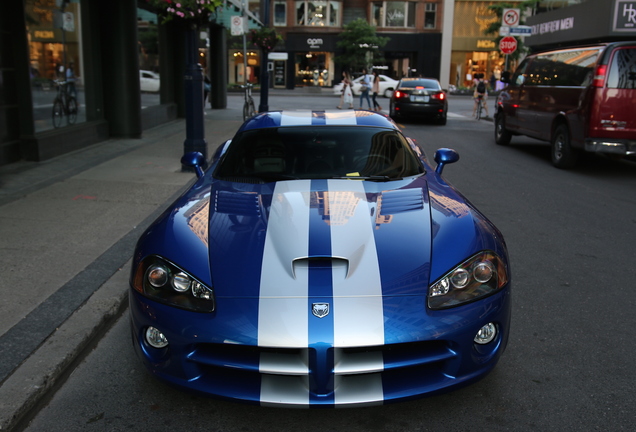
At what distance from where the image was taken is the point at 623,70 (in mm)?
10055

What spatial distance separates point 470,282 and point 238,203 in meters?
1.47

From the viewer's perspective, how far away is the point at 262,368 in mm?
2742

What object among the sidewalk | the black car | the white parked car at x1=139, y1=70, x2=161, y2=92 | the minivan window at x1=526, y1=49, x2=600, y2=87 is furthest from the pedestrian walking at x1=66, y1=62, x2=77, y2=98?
the black car

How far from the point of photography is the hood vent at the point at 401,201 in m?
3.66

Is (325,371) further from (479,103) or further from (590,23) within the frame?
(479,103)

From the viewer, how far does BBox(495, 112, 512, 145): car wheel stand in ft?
48.2

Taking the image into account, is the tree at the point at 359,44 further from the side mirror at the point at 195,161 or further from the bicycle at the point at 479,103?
the side mirror at the point at 195,161

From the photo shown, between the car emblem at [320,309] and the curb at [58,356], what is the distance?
1500mm

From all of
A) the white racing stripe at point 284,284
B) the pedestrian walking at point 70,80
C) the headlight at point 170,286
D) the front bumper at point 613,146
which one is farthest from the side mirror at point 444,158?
the pedestrian walking at point 70,80

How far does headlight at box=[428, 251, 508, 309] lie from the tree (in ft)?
155

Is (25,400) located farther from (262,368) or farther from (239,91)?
(239,91)

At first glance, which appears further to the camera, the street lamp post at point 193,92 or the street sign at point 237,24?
the street sign at point 237,24

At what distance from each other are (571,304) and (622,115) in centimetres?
669

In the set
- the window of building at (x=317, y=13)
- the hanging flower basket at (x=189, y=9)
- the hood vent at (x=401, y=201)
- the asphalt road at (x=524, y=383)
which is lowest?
the asphalt road at (x=524, y=383)
